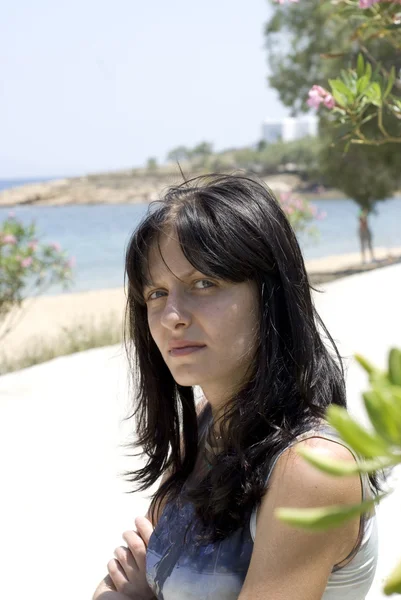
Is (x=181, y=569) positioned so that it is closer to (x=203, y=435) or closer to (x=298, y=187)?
(x=203, y=435)

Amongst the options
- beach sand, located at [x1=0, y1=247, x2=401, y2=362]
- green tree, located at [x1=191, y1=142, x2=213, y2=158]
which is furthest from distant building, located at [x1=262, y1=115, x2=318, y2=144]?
beach sand, located at [x1=0, y1=247, x2=401, y2=362]

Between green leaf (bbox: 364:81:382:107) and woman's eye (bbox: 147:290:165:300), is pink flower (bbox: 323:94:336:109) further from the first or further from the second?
woman's eye (bbox: 147:290:165:300)

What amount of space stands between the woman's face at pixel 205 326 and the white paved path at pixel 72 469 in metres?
1.55

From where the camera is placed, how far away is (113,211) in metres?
61.7

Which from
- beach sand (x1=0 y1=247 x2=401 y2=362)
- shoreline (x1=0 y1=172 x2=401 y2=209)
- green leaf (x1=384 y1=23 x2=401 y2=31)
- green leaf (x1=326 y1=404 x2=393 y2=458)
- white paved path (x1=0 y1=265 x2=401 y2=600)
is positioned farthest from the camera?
shoreline (x1=0 y1=172 x2=401 y2=209)

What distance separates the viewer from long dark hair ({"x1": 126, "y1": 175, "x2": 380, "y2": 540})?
1610 mm

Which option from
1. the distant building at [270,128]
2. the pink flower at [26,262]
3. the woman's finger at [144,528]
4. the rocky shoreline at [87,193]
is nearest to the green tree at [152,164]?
the rocky shoreline at [87,193]

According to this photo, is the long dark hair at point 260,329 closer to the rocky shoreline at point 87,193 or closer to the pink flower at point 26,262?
the pink flower at point 26,262

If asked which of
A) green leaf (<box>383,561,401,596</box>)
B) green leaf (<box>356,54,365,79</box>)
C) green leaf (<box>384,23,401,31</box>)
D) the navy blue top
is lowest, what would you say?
the navy blue top

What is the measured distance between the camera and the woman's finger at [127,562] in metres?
2.08

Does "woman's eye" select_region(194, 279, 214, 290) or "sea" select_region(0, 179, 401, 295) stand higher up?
"woman's eye" select_region(194, 279, 214, 290)

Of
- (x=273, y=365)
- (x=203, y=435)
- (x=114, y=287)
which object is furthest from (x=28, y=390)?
(x=114, y=287)

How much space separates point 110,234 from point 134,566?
4144cm

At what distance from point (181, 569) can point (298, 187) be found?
6014 cm
